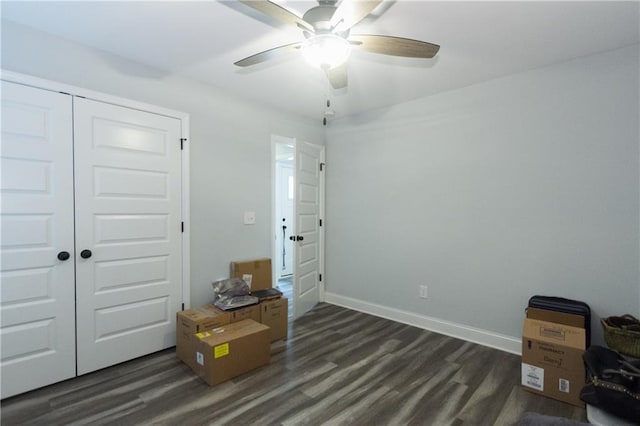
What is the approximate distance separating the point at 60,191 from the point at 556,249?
158 inches

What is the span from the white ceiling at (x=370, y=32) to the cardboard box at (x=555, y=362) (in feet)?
7.07

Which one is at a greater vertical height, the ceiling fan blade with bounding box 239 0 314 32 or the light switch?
the ceiling fan blade with bounding box 239 0 314 32

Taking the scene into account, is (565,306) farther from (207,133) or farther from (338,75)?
(207,133)

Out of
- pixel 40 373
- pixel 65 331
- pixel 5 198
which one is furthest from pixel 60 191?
pixel 40 373

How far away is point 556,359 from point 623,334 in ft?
1.51

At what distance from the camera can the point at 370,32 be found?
2.14 m

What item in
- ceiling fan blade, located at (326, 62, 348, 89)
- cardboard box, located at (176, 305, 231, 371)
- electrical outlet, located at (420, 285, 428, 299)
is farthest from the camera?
electrical outlet, located at (420, 285, 428, 299)

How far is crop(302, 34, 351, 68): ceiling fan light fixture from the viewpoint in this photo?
1663mm

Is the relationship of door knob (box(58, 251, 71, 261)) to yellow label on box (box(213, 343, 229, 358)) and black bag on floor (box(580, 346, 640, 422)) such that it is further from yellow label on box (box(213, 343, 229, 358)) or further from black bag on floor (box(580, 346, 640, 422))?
black bag on floor (box(580, 346, 640, 422))

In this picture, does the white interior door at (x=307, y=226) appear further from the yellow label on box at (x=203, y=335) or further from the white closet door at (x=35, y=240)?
the white closet door at (x=35, y=240)

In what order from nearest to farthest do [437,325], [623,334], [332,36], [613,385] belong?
[332,36], [613,385], [623,334], [437,325]

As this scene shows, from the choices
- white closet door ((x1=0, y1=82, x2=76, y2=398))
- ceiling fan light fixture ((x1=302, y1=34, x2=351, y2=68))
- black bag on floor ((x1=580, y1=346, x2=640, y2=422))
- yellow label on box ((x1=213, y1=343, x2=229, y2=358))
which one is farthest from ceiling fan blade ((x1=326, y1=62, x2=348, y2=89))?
black bag on floor ((x1=580, y1=346, x2=640, y2=422))

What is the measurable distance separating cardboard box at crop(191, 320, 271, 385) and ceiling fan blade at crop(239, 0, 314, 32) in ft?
7.21

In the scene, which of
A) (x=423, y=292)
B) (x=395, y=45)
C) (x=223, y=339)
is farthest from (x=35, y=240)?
(x=423, y=292)
